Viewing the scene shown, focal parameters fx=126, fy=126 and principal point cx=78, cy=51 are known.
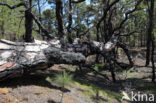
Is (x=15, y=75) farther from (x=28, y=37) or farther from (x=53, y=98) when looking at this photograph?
(x=28, y=37)

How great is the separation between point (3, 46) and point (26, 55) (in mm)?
523

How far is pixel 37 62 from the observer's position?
2910 millimetres

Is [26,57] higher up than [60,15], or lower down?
lower down

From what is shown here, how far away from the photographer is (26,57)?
2.83m

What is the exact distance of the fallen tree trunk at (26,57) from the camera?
2572 millimetres

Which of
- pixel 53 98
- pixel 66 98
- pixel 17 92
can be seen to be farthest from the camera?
pixel 66 98

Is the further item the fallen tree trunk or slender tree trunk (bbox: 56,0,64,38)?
slender tree trunk (bbox: 56,0,64,38)

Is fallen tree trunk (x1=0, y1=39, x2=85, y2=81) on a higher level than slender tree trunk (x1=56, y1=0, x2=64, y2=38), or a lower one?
lower

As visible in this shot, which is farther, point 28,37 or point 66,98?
point 28,37

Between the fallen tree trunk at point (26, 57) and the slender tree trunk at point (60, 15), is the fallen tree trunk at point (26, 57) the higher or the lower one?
the lower one

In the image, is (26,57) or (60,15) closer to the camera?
(26,57)

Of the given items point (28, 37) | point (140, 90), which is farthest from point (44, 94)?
point (140, 90)

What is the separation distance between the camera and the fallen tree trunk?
8.44 feet

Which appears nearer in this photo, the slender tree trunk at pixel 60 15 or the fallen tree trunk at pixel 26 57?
the fallen tree trunk at pixel 26 57
